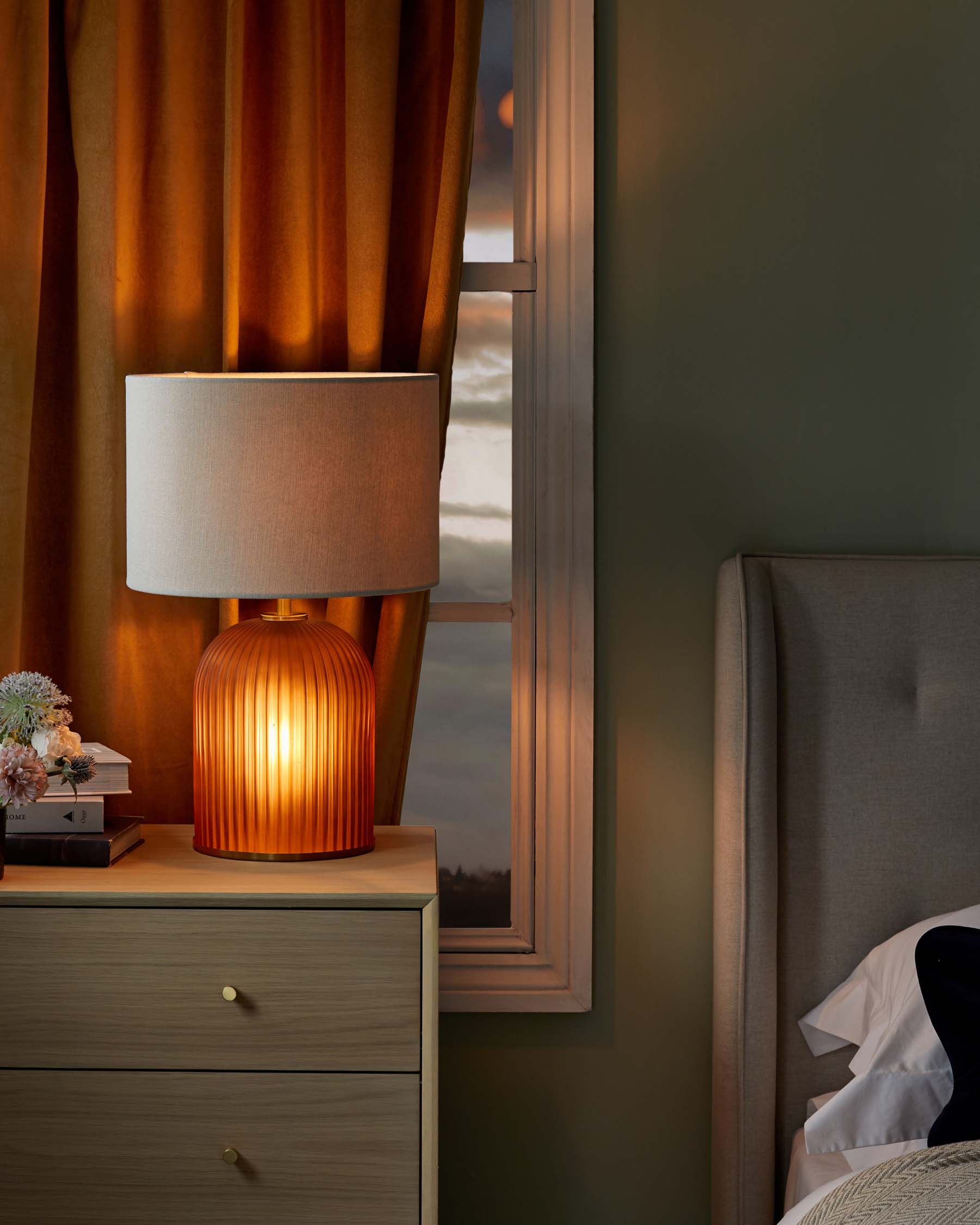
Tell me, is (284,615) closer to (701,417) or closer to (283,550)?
(283,550)

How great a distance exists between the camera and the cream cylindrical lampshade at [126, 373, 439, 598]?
1.39 m

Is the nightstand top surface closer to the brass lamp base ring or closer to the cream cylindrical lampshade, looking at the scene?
the brass lamp base ring

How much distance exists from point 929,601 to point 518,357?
685 millimetres

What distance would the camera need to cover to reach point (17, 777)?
1400 millimetres

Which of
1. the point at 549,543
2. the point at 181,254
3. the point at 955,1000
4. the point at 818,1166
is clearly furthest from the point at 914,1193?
the point at 181,254

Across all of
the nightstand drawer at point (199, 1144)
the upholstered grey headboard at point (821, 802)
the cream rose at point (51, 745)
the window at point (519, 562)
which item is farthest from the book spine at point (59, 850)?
the upholstered grey headboard at point (821, 802)

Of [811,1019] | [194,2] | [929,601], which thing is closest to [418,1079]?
[811,1019]

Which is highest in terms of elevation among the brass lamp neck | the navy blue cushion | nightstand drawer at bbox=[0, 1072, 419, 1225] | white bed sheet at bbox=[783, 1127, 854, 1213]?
the brass lamp neck

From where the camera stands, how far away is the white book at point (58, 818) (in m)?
1.53

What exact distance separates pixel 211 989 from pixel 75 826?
0.28 meters

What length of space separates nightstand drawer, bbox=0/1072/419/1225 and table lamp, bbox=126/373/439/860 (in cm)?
28

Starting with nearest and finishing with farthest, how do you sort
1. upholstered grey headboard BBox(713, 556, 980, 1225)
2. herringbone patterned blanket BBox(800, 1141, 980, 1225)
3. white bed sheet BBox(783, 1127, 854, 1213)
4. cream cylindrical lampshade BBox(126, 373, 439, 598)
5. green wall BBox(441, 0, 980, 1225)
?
herringbone patterned blanket BBox(800, 1141, 980, 1225) → cream cylindrical lampshade BBox(126, 373, 439, 598) → white bed sheet BBox(783, 1127, 854, 1213) → upholstered grey headboard BBox(713, 556, 980, 1225) → green wall BBox(441, 0, 980, 1225)

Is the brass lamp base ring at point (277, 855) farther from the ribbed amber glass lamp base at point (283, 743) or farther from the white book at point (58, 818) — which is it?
the white book at point (58, 818)

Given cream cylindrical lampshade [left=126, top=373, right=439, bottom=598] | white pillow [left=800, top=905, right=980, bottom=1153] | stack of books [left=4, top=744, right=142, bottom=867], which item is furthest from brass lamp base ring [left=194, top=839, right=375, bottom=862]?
white pillow [left=800, top=905, right=980, bottom=1153]
